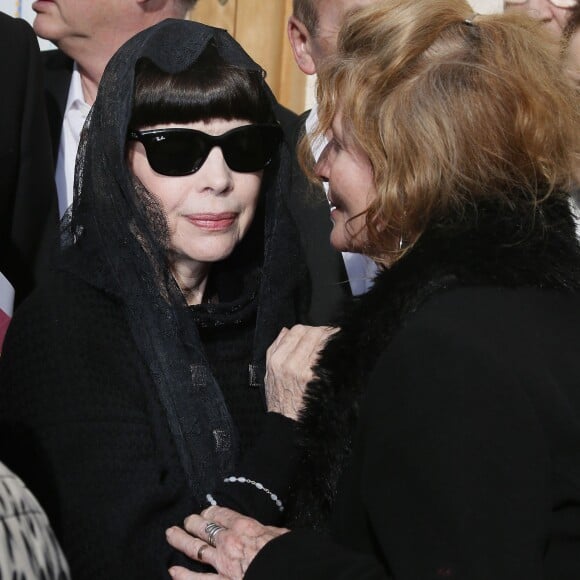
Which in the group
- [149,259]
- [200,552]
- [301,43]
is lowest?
[200,552]

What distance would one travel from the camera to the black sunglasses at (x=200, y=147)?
2518mm

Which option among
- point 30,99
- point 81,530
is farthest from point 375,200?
point 30,99

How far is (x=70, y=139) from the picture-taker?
13.0 feet

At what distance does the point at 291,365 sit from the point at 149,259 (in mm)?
432

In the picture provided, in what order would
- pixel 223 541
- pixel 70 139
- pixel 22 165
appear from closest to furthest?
pixel 223 541 < pixel 22 165 < pixel 70 139

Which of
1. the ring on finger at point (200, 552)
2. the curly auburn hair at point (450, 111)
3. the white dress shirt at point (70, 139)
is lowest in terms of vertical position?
the ring on finger at point (200, 552)

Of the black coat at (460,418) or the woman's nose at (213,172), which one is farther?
the woman's nose at (213,172)

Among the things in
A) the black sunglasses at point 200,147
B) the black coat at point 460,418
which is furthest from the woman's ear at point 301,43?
the black coat at point 460,418

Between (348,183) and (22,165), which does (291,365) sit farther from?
(22,165)

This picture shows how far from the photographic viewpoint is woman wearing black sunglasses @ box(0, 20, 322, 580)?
2.26 meters

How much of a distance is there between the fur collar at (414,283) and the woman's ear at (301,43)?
6.83ft

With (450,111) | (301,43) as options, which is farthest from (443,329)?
(301,43)

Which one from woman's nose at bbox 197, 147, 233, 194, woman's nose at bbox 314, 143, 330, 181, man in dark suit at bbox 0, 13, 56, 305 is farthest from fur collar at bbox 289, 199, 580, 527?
man in dark suit at bbox 0, 13, 56, 305

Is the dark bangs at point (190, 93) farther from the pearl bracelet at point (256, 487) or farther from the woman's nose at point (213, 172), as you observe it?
the pearl bracelet at point (256, 487)
